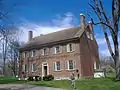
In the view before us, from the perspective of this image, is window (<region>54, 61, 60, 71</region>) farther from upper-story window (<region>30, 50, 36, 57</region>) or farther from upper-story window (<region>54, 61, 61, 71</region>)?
upper-story window (<region>30, 50, 36, 57</region>)

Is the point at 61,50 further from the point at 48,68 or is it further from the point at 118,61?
the point at 118,61

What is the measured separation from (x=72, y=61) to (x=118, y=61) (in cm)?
1052

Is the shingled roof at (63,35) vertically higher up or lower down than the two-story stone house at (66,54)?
higher up

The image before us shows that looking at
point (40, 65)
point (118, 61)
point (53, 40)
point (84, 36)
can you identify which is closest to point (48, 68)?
point (40, 65)

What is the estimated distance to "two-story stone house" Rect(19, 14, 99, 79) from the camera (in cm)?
3659

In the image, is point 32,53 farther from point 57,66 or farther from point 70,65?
point 70,65

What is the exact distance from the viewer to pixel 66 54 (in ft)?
124

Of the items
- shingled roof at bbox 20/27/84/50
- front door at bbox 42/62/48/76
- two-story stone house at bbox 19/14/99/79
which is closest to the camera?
two-story stone house at bbox 19/14/99/79

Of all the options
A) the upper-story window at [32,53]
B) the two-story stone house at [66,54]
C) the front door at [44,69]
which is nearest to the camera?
the two-story stone house at [66,54]

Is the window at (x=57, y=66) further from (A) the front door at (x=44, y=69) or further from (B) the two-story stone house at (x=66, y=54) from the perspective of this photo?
(A) the front door at (x=44, y=69)

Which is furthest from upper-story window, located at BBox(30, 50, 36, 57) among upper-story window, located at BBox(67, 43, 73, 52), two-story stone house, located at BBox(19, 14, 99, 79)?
upper-story window, located at BBox(67, 43, 73, 52)

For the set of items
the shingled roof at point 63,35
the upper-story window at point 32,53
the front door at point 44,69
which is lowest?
the front door at point 44,69

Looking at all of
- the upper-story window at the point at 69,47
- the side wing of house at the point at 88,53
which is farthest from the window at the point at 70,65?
the upper-story window at the point at 69,47

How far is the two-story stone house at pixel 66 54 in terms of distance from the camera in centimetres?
3659
